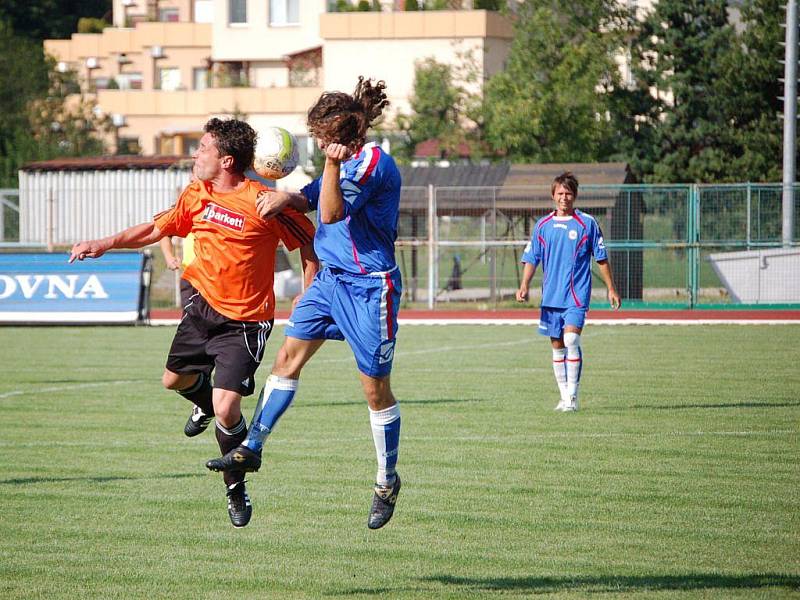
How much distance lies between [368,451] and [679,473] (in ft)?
8.29

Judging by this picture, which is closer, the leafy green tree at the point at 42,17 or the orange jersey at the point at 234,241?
the orange jersey at the point at 234,241

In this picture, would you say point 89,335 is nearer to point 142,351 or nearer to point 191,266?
point 142,351

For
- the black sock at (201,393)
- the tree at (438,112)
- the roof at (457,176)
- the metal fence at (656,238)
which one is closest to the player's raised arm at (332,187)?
the black sock at (201,393)

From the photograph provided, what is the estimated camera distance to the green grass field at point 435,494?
6738 millimetres

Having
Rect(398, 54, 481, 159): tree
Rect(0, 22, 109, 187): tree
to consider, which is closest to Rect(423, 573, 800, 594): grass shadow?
Rect(398, 54, 481, 159): tree

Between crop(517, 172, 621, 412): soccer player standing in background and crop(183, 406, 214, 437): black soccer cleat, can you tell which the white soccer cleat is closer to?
crop(517, 172, 621, 412): soccer player standing in background

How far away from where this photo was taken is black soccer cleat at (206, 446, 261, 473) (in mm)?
6852

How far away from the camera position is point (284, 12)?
57688 millimetres

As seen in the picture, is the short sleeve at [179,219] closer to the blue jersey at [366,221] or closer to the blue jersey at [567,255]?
the blue jersey at [366,221]

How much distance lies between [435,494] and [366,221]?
250 cm

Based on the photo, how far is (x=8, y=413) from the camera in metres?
12.9

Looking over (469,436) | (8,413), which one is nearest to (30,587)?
(469,436)

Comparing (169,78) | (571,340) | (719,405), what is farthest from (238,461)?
(169,78)

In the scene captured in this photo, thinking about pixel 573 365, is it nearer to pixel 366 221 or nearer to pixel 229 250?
pixel 229 250
